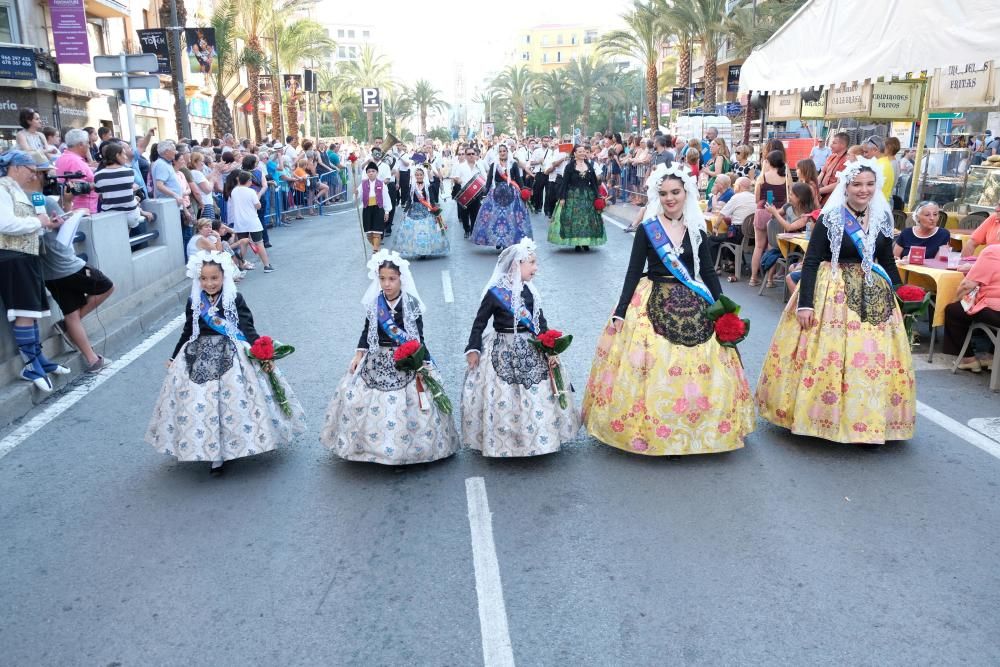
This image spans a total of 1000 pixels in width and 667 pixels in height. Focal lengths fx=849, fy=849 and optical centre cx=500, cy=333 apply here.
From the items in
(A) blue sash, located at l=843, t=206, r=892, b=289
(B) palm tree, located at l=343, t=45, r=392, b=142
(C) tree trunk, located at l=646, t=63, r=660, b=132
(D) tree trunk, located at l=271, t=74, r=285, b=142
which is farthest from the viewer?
(B) palm tree, located at l=343, t=45, r=392, b=142

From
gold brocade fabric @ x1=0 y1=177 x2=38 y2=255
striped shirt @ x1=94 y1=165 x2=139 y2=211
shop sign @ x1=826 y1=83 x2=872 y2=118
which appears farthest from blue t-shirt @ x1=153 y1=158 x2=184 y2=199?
shop sign @ x1=826 y1=83 x2=872 y2=118

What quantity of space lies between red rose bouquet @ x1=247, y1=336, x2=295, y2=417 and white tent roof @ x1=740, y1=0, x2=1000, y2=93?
6.50 meters

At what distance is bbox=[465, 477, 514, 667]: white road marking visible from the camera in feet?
11.0

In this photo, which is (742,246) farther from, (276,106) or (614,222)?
(276,106)

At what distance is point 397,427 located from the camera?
16.6ft

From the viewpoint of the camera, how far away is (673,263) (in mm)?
5105

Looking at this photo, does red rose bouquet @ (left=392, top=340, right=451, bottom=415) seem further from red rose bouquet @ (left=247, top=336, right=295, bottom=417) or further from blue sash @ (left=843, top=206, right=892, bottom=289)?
blue sash @ (left=843, top=206, right=892, bottom=289)

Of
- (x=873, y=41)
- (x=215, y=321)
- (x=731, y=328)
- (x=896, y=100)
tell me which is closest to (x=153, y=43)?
(x=896, y=100)

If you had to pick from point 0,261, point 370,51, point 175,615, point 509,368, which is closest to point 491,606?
point 175,615

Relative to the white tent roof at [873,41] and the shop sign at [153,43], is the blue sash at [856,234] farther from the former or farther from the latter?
the shop sign at [153,43]

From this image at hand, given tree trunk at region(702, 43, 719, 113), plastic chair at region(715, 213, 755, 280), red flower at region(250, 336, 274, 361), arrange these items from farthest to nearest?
tree trunk at region(702, 43, 719, 113), plastic chair at region(715, 213, 755, 280), red flower at region(250, 336, 274, 361)

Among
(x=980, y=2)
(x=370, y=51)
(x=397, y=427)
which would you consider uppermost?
(x=370, y=51)

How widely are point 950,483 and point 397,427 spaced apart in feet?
10.6

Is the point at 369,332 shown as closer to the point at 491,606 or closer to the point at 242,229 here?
the point at 491,606
